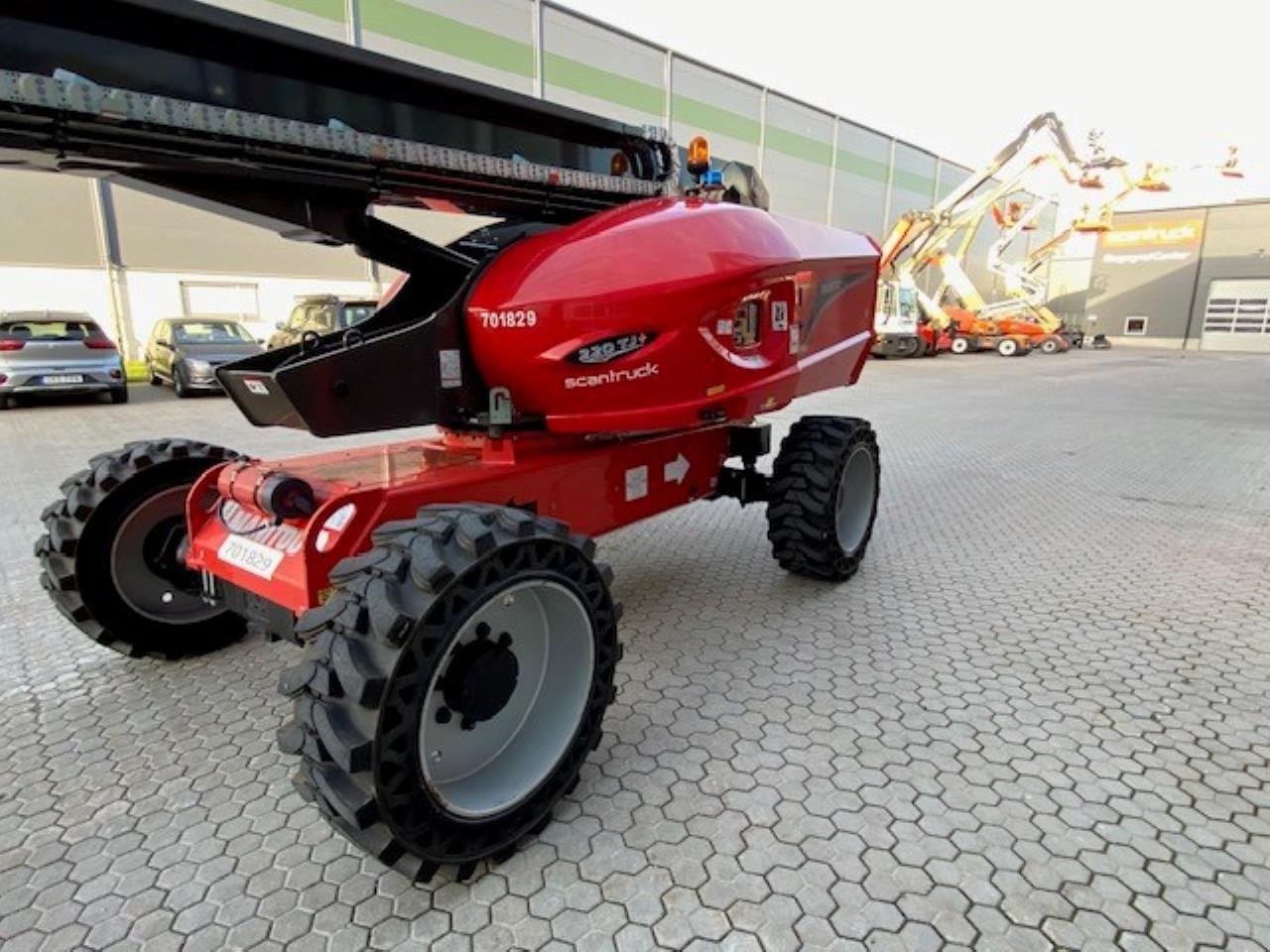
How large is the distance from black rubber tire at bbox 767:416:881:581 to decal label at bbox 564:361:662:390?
5.08 feet

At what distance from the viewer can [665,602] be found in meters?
4.16

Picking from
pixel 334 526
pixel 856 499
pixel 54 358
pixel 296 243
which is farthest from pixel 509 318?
pixel 54 358

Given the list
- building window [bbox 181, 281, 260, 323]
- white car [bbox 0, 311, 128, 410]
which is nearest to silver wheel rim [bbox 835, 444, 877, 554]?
white car [bbox 0, 311, 128, 410]

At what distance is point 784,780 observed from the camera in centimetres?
257

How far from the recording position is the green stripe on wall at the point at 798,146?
2903 centimetres

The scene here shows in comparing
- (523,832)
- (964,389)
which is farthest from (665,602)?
(964,389)

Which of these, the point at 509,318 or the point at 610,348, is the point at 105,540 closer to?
the point at 509,318

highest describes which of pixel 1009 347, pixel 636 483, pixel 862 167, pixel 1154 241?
pixel 862 167

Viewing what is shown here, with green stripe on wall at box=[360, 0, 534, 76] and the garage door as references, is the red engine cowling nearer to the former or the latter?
green stripe on wall at box=[360, 0, 534, 76]

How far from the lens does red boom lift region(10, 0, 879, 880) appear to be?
6.45 ft

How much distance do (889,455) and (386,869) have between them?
7.41 metres

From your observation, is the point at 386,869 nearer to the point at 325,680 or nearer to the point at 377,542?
the point at 325,680

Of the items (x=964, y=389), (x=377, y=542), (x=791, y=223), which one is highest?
(x=791, y=223)

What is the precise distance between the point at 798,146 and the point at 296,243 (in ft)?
78.9
